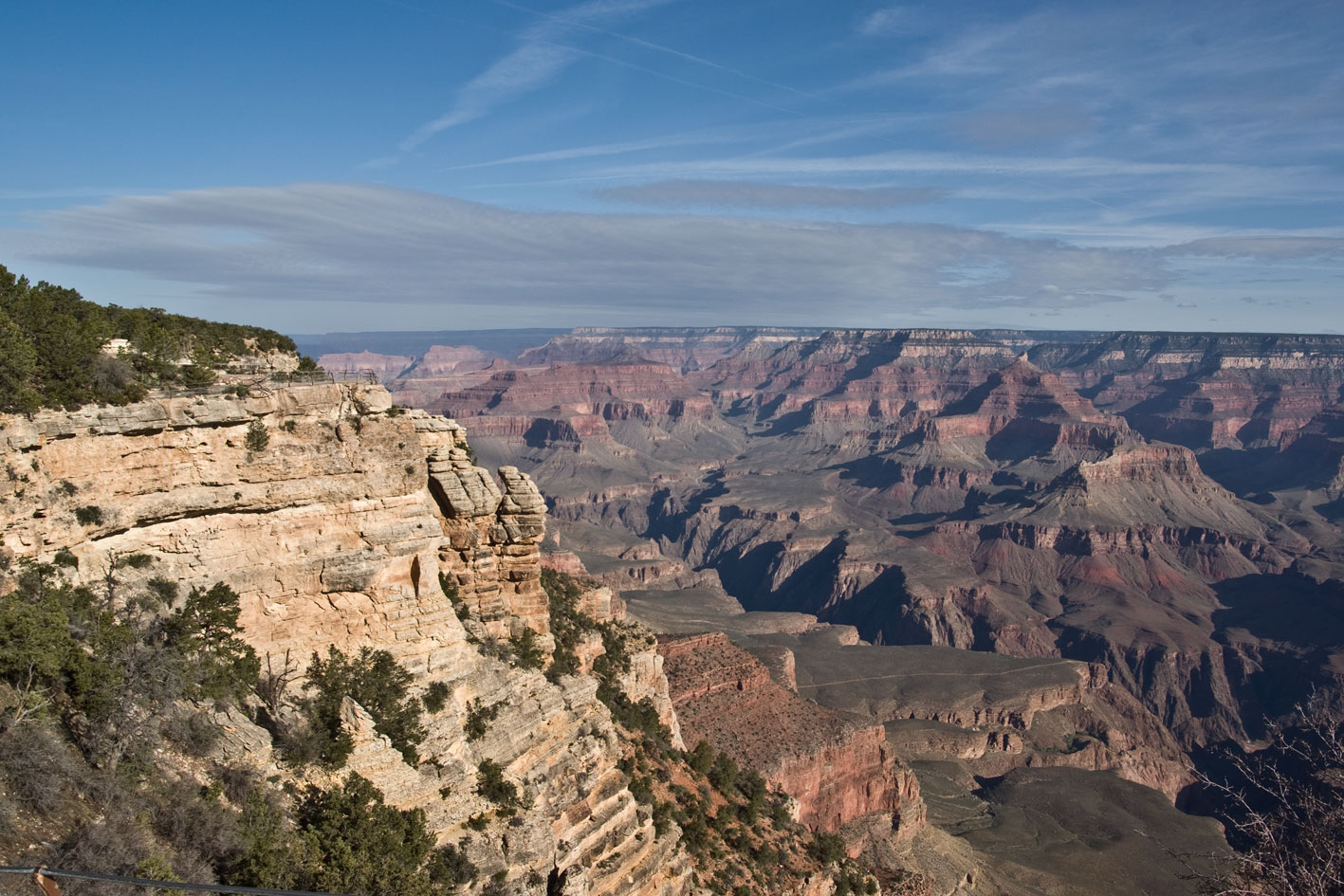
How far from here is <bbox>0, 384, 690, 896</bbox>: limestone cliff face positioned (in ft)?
52.4

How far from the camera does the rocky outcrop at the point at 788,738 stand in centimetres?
5012

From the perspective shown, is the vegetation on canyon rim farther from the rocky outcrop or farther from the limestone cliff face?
the rocky outcrop

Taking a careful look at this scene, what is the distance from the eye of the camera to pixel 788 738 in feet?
172

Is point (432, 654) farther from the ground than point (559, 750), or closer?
farther from the ground

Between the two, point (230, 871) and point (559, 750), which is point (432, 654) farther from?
point (230, 871)

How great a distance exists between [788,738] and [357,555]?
39.9 meters

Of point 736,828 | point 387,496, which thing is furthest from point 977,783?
point 387,496

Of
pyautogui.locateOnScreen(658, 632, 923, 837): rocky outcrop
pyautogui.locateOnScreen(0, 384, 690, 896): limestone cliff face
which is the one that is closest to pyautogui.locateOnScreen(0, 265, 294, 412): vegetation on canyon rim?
pyautogui.locateOnScreen(0, 384, 690, 896): limestone cliff face

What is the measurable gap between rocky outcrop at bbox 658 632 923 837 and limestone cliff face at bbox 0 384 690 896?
27.2 meters

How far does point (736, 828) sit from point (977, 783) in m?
59.7

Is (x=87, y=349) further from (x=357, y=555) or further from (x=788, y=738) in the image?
(x=788, y=738)

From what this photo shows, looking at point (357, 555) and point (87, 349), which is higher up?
point (87, 349)

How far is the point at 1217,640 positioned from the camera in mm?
144875

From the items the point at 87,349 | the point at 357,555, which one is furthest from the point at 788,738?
the point at 87,349
